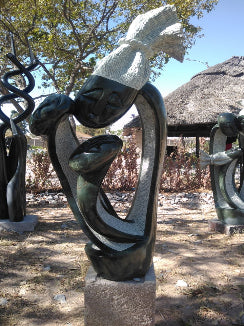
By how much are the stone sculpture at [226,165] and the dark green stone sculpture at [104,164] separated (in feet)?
7.68

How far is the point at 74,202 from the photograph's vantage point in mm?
1927

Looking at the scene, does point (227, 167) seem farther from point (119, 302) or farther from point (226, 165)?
point (119, 302)

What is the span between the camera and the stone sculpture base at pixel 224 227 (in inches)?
165

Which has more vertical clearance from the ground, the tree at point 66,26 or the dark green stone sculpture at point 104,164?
the tree at point 66,26

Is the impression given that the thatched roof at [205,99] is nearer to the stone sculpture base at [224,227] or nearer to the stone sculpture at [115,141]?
the stone sculpture base at [224,227]

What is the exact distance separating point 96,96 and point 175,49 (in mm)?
638

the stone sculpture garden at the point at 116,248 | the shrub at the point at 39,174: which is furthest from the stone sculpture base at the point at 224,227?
the shrub at the point at 39,174

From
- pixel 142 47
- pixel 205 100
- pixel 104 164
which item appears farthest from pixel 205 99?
pixel 104 164

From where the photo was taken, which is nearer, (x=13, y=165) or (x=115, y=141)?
(x=115, y=141)

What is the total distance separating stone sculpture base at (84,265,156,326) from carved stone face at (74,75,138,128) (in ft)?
3.36

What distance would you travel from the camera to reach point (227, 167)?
4.28 meters

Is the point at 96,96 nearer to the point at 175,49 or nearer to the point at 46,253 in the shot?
the point at 175,49

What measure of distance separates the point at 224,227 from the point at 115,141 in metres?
3.17

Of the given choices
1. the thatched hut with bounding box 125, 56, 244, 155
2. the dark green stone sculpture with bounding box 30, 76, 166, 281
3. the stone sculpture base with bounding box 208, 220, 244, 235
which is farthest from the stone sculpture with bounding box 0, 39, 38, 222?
the thatched hut with bounding box 125, 56, 244, 155
